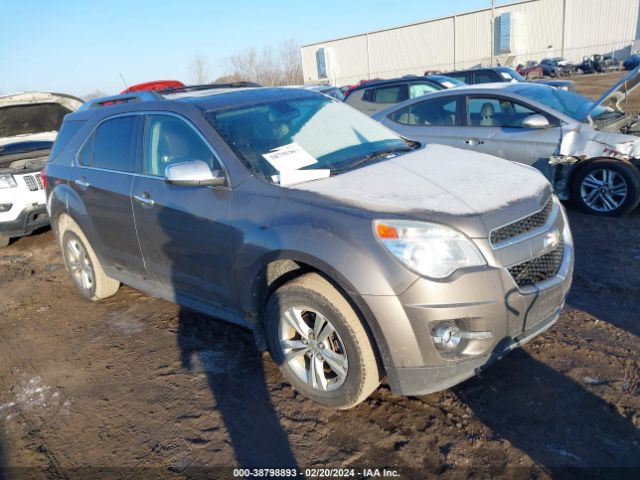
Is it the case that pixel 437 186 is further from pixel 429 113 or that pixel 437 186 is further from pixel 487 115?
pixel 429 113

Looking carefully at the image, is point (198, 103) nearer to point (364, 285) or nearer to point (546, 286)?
point (364, 285)

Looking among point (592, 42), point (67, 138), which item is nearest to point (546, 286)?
point (67, 138)

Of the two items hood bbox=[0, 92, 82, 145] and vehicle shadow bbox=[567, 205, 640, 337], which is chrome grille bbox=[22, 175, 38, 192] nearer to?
hood bbox=[0, 92, 82, 145]

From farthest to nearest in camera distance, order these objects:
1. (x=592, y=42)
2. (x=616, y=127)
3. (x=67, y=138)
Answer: (x=592, y=42) < (x=616, y=127) < (x=67, y=138)

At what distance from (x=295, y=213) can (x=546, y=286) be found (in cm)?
140

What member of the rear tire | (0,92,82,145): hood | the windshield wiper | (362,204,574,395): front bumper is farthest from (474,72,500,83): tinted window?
(362,204,574,395): front bumper

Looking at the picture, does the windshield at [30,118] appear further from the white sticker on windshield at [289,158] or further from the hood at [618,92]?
the hood at [618,92]

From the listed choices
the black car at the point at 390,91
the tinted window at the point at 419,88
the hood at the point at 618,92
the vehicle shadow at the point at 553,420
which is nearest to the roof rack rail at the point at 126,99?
the vehicle shadow at the point at 553,420

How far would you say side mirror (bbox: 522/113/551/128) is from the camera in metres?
5.74

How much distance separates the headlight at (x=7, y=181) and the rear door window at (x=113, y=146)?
2.73 m

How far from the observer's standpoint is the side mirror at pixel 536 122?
5.74 metres

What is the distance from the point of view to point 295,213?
108 inches

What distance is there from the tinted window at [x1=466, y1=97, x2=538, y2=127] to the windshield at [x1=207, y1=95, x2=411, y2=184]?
115 inches

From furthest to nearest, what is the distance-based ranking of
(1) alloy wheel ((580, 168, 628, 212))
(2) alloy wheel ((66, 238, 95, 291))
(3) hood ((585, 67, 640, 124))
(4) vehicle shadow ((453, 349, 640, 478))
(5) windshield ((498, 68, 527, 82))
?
(5) windshield ((498, 68, 527, 82)) < (3) hood ((585, 67, 640, 124)) < (1) alloy wheel ((580, 168, 628, 212)) < (2) alloy wheel ((66, 238, 95, 291)) < (4) vehicle shadow ((453, 349, 640, 478))
